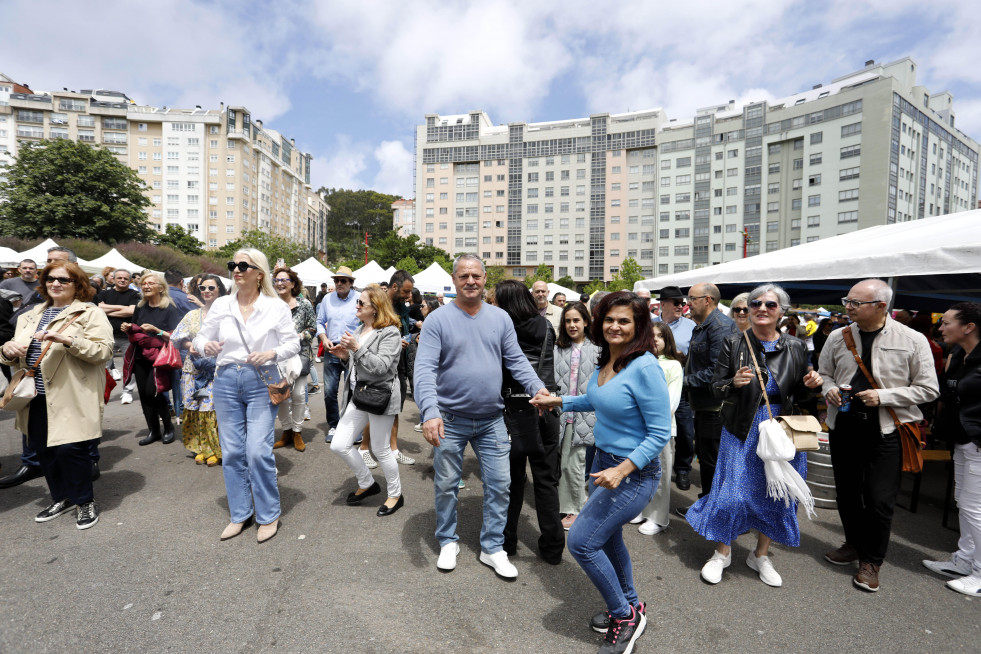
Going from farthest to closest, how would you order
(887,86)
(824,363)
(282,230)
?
(282,230) < (887,86) < (824,363)

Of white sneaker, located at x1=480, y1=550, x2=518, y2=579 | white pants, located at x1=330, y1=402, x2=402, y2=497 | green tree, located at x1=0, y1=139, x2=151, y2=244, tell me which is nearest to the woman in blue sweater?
white sneaker, located at x1=480, y1=550, x2=518, y2=579

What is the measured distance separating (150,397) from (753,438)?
6.34 metres

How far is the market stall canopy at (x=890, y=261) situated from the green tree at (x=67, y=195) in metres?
49.3

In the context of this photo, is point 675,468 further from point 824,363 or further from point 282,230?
point 282,230

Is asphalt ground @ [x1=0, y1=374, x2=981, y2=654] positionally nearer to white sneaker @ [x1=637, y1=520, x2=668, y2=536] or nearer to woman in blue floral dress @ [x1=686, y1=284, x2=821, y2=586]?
white sneaker @ [x1=637, y1=520, x2=668, y2=536]

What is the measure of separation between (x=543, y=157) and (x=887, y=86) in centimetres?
4219

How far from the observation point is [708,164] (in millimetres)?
66875

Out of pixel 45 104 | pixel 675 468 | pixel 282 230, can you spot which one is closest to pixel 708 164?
pixel 675 468

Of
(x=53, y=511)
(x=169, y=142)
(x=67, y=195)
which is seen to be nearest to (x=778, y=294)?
(x=53, y=511)

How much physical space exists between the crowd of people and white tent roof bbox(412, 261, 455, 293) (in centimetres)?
1428

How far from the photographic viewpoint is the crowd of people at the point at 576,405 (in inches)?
99.3

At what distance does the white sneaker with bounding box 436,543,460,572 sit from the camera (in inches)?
125

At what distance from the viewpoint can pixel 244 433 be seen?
3586 millimetres

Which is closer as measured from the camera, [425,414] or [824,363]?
[425,414]
